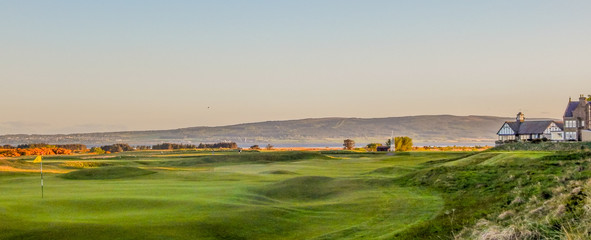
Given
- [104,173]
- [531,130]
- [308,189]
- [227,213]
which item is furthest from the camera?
[531,130]

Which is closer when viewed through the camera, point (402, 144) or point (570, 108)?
point (570, 108)

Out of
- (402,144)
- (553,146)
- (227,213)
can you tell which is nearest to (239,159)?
(553,146)

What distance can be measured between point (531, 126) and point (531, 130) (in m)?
1.12

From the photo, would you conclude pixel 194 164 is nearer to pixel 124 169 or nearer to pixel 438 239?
pixel 124 169

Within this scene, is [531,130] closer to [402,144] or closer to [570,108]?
[570,108]

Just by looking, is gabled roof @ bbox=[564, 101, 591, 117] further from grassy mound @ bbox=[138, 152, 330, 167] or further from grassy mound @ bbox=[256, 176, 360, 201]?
grassy mound @ bbox=[256, 176, 360, 201]

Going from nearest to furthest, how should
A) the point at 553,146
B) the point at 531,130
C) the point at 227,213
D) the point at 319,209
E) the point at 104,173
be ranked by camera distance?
the point at 227,213 < the point at 319,209 < the point at 104,173 < the point at 553,146 < the point at 531,130

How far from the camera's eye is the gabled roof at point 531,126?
252 ft

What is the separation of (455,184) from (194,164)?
45.9 metres

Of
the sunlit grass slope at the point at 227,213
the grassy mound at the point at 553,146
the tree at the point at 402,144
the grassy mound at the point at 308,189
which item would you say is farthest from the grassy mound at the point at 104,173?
the tree at the point at 402,144

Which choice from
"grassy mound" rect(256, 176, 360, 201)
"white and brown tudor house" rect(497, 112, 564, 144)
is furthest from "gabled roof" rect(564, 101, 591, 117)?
"grassy mound" rect(256, 176, 360, 201)

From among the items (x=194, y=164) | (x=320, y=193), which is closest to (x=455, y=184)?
Answer: (x=320, y=193)

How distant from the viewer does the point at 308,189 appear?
3253 cm

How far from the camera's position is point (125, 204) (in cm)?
2311
